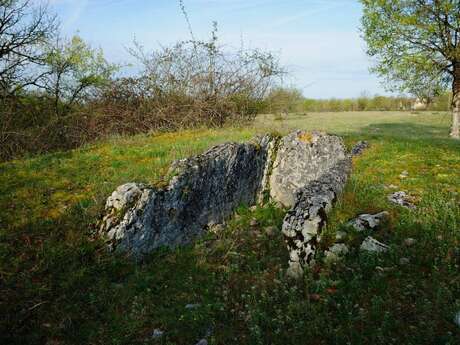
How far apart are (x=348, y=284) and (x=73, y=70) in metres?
20.3

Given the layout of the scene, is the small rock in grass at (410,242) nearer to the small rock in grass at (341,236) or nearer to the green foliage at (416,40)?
the small rock in grass at (341,236)

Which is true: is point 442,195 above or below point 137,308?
above

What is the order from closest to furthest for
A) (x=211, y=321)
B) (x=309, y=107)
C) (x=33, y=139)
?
(x=211, y=321) < (x=33, y=139) < (x=309, y=107)

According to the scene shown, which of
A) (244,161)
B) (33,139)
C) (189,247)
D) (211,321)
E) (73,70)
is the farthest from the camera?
(73,70)

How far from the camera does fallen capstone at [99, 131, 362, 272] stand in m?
6.39

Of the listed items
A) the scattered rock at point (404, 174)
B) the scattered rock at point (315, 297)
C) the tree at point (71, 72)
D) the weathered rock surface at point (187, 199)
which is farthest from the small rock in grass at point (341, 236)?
the tree at point (71, 72)

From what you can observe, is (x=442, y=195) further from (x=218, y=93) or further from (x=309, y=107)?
(x=309, y=107)

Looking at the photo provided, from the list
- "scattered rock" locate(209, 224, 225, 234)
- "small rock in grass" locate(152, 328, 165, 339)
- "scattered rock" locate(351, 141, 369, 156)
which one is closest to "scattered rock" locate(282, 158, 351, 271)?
"scattered rock" locate(209, 224, 225, 234)

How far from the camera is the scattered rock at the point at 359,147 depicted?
11633 mm

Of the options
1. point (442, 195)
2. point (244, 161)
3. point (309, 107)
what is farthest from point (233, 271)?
point (309, 107)

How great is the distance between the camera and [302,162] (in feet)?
32.2

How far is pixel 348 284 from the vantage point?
5227 millimetres

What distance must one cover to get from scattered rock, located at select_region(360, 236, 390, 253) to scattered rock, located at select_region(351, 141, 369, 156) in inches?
243

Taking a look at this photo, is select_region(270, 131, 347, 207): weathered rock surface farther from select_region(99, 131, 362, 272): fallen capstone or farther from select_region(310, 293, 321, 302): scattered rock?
select_region(310, 293, 321, 302): scattered rock
